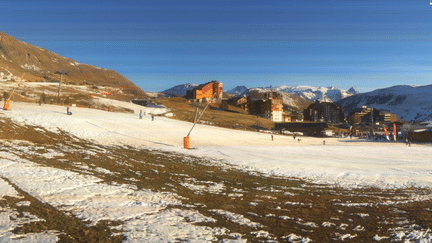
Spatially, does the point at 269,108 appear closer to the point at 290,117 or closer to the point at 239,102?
the point at 290,117

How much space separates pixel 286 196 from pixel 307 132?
7483cm

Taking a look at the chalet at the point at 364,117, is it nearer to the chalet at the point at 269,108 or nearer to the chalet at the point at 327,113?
the chalet at the point at 327,113

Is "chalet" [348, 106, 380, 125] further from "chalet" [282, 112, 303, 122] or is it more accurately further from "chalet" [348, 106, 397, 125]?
"chalet" [282, 112, 303, 122]

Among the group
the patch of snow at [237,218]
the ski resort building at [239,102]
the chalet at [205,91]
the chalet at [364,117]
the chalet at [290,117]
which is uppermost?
the chalet at [205,91]

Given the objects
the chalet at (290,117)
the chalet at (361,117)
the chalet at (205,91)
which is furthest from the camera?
the chalet at (361,117)

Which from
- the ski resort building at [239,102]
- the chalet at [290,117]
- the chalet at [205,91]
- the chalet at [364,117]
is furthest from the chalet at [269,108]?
the chalet at [364,117]

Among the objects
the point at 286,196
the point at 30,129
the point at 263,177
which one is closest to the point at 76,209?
the point at 286,196

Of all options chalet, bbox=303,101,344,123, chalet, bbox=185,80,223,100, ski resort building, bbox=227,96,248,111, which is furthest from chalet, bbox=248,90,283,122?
chalet, bbox=303,101,344,123

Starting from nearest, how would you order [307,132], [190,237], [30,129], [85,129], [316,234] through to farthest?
[190,237], [316,234], [30,129], [85,129], [307,132]

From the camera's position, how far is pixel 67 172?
1216 centimetres

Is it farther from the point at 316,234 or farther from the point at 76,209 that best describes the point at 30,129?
the point at 316,234

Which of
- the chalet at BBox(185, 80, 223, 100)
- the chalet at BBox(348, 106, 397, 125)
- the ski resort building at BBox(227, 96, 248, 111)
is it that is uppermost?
the chalet at BBox(185, 80, 223, 100)

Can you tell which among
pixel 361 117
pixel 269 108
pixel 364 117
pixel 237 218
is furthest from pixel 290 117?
pixel 237 218

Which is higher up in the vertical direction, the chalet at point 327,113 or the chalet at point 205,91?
the chalet at point 205,91
